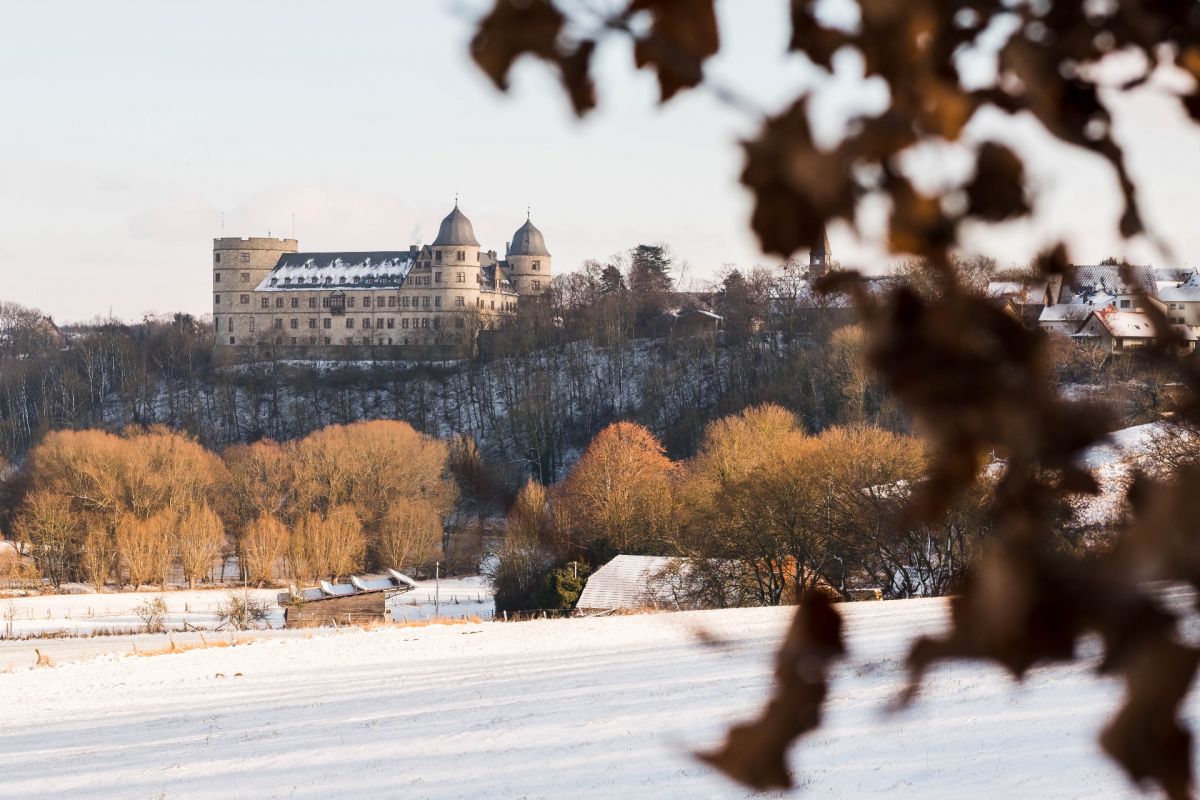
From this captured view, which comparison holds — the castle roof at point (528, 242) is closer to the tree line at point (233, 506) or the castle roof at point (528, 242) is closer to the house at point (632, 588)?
the tree line at point (233, 506)

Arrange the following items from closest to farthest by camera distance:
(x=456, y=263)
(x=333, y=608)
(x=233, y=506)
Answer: (x=333, y=608), (x=233, y=506), (x=456, y=263)

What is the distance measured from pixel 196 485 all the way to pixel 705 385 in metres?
33.9

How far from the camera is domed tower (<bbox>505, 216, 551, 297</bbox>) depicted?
4311 inches

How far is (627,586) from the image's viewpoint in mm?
38094

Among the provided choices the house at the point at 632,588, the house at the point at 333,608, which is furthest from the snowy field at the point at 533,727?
the house at the point at 333,608

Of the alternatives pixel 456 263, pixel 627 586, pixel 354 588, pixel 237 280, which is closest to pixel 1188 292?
pixel 627 586

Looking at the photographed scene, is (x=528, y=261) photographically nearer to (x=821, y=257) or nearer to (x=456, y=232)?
(x=456, y=232)

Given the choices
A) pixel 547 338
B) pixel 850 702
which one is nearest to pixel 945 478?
pixel 850 702

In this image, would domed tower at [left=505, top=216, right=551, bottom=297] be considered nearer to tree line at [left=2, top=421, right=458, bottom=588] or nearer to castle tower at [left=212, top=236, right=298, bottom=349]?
castle tower at [left=212, top=236, right=298, bottom=349]

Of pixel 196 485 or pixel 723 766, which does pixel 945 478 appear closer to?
pixel 723 766

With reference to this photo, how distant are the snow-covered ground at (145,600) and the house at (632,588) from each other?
342 inches

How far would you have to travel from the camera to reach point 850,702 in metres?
13.8

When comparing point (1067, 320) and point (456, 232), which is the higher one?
point (456, 232)

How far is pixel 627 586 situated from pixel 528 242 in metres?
Result: 74.3
